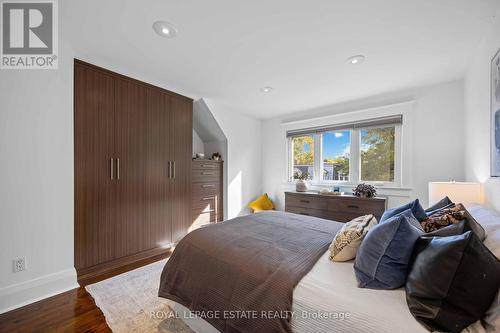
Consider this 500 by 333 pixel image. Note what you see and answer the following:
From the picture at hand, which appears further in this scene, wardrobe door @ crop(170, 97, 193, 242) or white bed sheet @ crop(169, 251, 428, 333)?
wardrobe door @ crop(170, 97, 193, 242)

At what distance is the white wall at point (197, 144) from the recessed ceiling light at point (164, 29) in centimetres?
244

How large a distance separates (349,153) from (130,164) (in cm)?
352

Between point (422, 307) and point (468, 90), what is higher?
point (468, 90)

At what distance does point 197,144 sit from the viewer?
423 cm

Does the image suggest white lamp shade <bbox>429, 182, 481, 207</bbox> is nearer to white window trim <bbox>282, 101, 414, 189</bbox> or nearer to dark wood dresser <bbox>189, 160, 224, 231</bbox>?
white window trim <bbox>282, 101, 414, 189</bbox>

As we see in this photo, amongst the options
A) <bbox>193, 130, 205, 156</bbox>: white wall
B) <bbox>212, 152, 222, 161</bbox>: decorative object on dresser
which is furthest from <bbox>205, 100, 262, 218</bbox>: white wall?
<bbox>193, 130, 205, 156</bbox>: white wall

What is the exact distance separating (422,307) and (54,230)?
2876 millimetres

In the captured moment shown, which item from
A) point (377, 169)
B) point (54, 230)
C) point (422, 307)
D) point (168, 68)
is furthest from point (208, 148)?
point (422, 307)

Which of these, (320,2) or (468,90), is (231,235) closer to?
(320,2)

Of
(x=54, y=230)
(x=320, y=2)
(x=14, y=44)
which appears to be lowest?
(x=54, y=230)

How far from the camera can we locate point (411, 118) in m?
2.98

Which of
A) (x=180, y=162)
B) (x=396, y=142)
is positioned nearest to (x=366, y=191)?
(x=396, y=142)

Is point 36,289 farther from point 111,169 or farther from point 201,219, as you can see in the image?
point 201,219

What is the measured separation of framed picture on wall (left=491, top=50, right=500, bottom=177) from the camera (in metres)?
1.47
